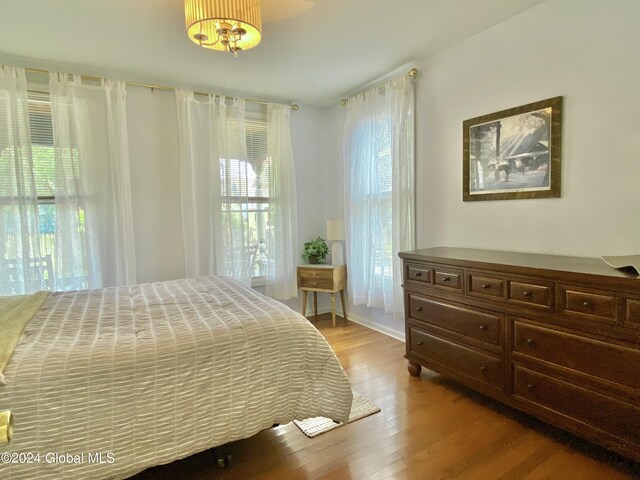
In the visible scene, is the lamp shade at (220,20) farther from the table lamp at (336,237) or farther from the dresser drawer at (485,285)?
the table lamp at (336,237)

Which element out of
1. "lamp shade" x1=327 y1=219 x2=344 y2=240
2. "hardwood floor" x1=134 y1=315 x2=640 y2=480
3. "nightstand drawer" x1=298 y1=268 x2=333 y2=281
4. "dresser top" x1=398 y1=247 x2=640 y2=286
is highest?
"lamp shade" x1=327 y1=219 x2=344 y2=240

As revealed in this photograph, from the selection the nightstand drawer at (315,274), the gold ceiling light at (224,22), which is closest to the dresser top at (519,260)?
the nightstand drawer at (315,274)

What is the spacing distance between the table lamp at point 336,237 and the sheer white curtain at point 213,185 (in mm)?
929

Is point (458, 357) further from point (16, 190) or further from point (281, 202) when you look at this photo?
point (16, 190)

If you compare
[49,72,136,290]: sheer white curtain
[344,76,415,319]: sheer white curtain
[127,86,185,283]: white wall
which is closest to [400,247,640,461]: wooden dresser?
[344,76,415,319]: sheer white curtain

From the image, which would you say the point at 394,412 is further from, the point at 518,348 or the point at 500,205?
the point at 500,205

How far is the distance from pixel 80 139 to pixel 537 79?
3.51 meters

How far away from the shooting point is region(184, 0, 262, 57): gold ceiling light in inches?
70.1

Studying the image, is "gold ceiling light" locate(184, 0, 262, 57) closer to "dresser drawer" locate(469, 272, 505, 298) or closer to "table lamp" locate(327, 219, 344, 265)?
"dresser drawer" locate(469, 272, 505, 298)

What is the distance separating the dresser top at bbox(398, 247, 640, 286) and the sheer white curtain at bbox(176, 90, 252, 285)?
183 cm

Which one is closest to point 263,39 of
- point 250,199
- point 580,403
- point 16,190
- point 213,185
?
point 213,185

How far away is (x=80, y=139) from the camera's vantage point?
3035 millimetres

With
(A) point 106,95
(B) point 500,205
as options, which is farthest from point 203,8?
(B) point 500,205

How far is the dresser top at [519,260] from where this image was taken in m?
1.77
